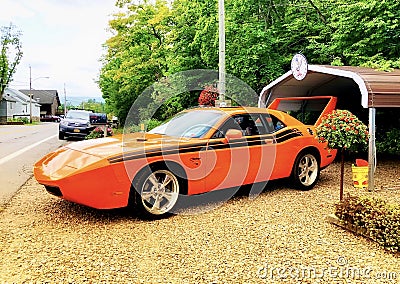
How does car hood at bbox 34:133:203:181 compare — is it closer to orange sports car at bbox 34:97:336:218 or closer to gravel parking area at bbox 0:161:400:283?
orange sports car at bbox 34:97:336:218

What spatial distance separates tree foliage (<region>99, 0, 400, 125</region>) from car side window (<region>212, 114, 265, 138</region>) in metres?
3.68

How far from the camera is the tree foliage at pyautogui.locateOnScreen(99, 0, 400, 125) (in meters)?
10.5

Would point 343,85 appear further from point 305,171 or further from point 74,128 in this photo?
point 74,128

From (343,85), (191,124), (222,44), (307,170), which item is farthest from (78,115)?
(307,170)

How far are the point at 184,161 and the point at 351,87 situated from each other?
26.4 feet

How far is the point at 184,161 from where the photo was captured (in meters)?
5.58

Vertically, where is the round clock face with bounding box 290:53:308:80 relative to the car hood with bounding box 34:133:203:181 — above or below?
above

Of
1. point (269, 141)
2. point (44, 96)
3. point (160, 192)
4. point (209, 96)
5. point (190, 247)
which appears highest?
point (44, 96)

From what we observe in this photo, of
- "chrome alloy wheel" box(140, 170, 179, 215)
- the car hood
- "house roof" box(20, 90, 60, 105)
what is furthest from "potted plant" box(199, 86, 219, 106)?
"house roof" box(20, 90, 60, 105)

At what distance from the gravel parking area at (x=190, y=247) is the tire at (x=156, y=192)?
0.56ft

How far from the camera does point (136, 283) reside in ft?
11.6

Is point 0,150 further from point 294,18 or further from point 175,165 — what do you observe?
point 294,18

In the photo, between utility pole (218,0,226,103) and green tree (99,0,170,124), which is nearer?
utility pole (218,0,226,103)

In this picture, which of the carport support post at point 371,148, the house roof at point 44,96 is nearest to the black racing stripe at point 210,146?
the carport support post at point 371,148
